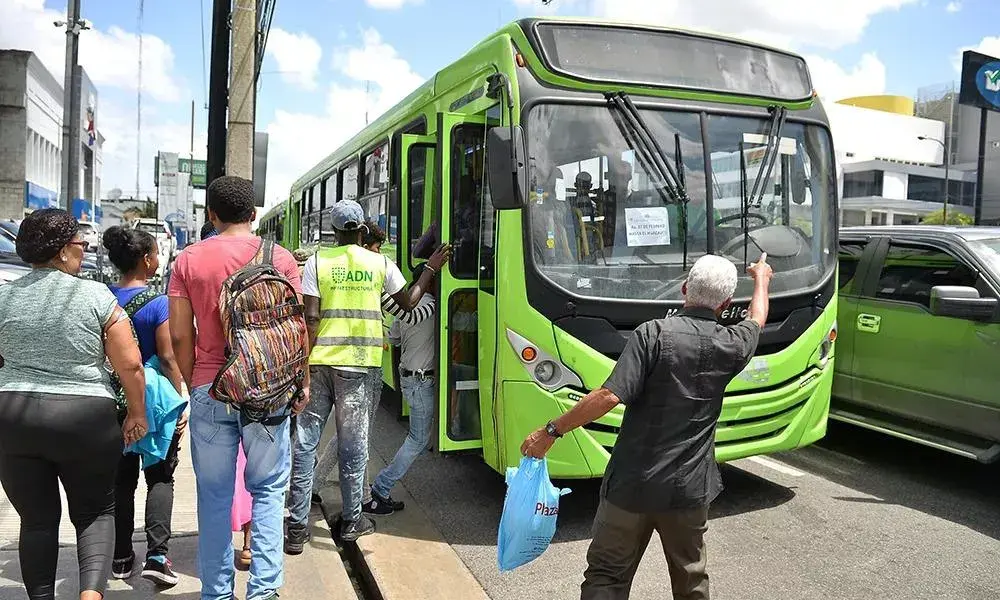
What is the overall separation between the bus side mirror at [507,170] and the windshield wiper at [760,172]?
1.58 m

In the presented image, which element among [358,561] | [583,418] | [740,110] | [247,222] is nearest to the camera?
[583,418]

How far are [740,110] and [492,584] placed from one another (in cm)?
336

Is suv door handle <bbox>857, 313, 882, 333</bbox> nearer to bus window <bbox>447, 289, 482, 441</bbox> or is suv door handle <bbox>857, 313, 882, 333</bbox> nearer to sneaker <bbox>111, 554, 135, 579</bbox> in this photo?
bus window <bbox>447, 289, 482, 441</bbox>

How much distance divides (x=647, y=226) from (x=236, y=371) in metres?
A: 2.75

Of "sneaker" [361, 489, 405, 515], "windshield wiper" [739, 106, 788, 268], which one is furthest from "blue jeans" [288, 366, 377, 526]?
"windshield wiper" [739, 106, 788, 268]

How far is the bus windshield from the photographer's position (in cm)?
498

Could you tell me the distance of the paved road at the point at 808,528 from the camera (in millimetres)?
4391

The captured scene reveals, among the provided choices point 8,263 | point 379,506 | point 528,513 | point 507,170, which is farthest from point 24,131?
point 528,513

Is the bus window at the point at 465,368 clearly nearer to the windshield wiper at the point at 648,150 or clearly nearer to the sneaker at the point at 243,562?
the windshield wiper at the point at 648,150

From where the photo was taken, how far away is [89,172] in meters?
53.4

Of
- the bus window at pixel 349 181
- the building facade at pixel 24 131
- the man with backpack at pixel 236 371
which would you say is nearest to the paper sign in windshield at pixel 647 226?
the man with backpack at pixel 236 371

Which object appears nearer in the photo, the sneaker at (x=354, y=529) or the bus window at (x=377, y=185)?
the sneaker at (x=354, y=529)

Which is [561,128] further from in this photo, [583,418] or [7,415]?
[7,415]

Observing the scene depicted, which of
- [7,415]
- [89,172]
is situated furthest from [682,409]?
[89,172]
